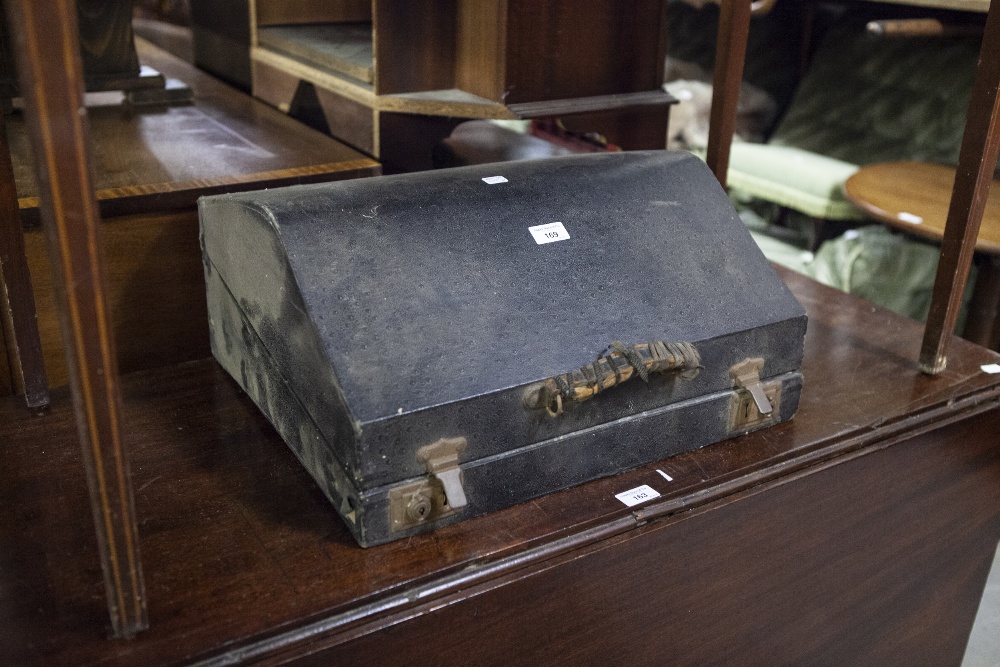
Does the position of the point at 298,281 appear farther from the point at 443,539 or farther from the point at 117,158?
the point at 117,158

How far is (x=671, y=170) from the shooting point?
1201 mm

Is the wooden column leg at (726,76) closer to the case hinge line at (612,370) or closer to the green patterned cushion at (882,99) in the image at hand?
the case hinge line at (612,370)

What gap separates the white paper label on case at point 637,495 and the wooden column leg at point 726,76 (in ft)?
1.90

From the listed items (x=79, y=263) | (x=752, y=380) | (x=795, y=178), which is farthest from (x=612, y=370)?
(x=795, y=178)

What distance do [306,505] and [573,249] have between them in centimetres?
40

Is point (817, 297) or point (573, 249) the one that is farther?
point (817, 297)

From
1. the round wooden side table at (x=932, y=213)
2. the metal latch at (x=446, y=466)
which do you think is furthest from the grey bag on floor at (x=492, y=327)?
the round wooden side table at (x=932, y=213)

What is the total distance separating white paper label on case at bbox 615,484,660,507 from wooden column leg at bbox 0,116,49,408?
2.39ft

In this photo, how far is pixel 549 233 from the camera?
106cm

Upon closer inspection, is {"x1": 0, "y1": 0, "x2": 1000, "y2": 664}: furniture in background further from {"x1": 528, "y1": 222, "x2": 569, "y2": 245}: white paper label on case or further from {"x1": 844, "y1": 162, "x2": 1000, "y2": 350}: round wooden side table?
{"x1": 844, "y1": 162, "x2": 1000, "y2": 350}: round wooden side table

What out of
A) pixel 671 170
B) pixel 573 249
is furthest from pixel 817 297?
pixel 573 249

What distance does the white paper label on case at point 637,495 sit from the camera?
101 centimetres

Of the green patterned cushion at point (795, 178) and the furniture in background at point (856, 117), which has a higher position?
the furniture in background at point (856, 117)

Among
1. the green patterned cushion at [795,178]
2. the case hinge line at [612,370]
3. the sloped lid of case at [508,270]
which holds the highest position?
the sloped lid of case at [508,270]
